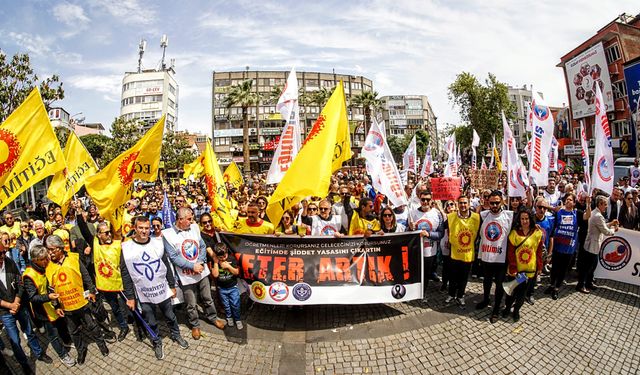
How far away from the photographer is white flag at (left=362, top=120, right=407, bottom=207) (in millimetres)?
5473

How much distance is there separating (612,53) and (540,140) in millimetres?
34608

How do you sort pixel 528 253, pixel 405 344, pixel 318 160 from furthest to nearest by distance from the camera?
pixel 528 253 < pixel 318 160 < pixel 405 344

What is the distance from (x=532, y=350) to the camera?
4441mm

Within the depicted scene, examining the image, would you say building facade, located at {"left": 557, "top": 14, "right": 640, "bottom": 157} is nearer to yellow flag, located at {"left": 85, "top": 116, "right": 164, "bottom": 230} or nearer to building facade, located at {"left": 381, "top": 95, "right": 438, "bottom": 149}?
yellow flag, located at {"left": 85, "top": 116, "right": 164, "bottom": 230}

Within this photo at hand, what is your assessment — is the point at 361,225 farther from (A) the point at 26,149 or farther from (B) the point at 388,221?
(A) the point at 26,149

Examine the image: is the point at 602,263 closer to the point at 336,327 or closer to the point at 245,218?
the point at 336,327

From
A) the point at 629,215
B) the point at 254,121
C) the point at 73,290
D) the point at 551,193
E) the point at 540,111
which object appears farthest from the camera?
the point at 254,121

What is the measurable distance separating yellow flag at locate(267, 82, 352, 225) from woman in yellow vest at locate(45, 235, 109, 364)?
9.12 ft

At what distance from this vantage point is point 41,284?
4.37 metres

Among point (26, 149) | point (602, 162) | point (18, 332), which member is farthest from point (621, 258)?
point (26, 149)

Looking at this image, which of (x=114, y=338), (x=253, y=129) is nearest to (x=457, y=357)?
(x=114, y=338)

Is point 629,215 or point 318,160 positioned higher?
point 318,160

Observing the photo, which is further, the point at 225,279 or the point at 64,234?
the point at 64,234

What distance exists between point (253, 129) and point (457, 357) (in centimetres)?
6467
